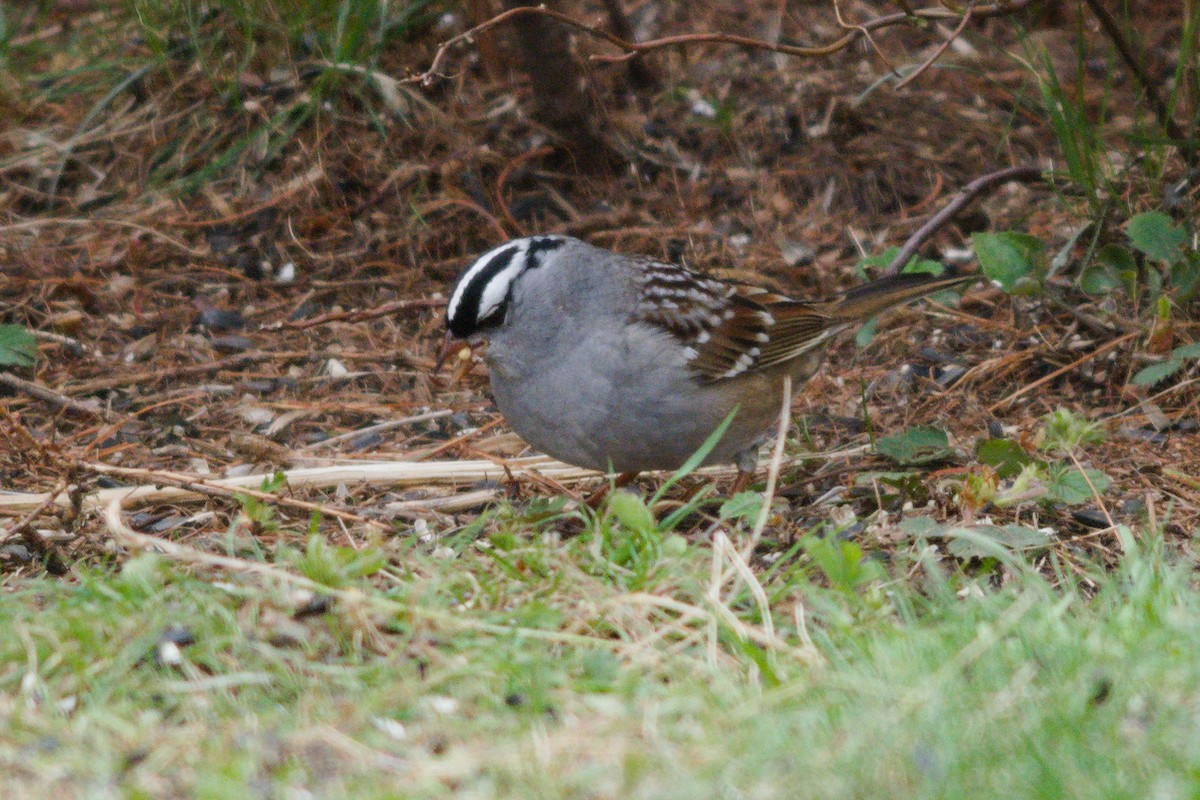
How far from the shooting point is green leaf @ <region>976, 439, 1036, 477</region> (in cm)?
416

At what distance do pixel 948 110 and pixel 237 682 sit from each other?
4.94m

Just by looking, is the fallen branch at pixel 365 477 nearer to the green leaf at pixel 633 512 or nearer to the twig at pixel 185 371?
the twig at pixel 185 371

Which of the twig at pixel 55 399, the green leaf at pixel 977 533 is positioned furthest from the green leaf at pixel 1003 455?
the twig at pixel 55 399

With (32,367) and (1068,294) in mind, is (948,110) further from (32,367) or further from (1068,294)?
(32,367)

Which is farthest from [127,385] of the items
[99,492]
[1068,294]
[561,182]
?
[1068,294]

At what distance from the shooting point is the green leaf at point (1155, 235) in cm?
460

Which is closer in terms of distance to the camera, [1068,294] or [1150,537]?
[1150,537]

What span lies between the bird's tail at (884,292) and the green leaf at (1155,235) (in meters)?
0.51

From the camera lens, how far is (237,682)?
9.40 feet

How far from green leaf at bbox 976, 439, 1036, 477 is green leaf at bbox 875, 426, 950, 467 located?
0.16 meters

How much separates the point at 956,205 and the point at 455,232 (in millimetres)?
2174

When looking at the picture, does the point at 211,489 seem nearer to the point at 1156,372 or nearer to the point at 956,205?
the point at 956,205

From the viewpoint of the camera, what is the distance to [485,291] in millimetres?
4086

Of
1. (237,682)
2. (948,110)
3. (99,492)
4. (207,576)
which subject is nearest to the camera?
(237,682)
